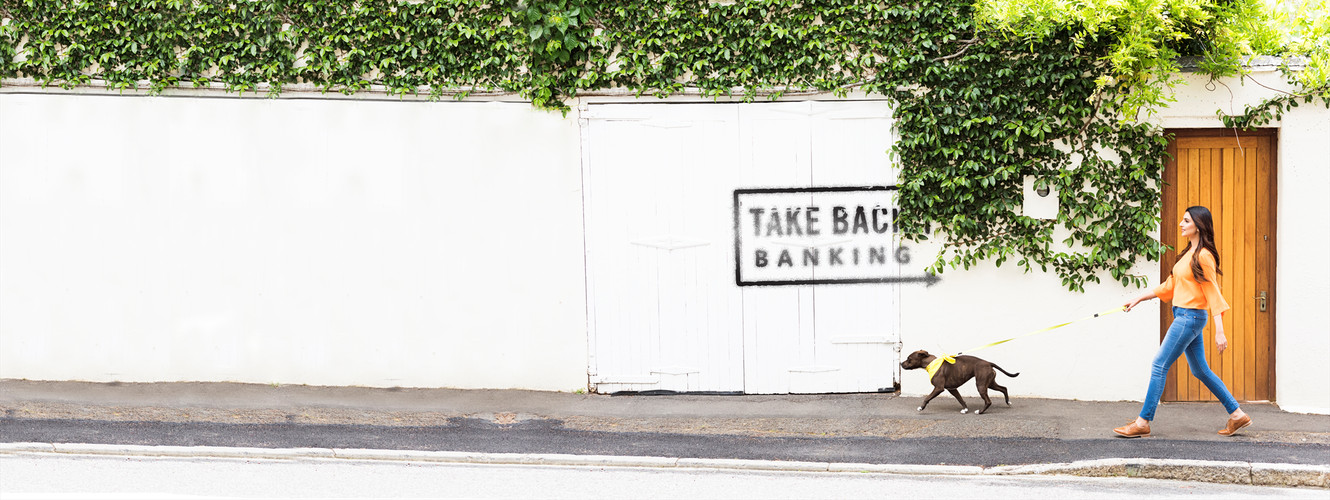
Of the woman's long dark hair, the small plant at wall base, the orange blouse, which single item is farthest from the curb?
the small plant at wall base

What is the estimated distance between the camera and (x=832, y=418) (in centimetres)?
780

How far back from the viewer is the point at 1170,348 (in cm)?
684

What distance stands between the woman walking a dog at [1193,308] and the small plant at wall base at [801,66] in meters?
1.23

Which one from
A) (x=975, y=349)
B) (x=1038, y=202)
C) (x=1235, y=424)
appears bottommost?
(x=1235, y=424)

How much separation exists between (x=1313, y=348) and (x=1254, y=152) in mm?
1562

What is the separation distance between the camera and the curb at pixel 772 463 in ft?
20.7

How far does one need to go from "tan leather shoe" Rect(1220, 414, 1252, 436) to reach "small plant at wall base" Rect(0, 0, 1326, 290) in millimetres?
1404

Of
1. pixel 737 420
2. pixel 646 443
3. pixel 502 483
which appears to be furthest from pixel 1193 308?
pixel 502 483

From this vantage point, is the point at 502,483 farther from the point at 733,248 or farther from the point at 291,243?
the point at 291,243

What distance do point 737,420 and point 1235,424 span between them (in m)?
3.38

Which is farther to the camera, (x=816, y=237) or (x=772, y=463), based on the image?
(x=816, y=237)

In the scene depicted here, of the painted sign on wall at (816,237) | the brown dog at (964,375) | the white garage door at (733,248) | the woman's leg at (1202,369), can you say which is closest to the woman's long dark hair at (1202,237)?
the woman's leg at (1202,369)

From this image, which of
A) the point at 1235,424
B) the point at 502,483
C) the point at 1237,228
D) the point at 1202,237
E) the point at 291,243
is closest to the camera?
the point at 502,483

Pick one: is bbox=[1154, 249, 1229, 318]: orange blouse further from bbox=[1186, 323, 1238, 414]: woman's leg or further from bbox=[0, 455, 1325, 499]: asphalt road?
bbox=[0, 455, 1325, 499]: asphalt road
